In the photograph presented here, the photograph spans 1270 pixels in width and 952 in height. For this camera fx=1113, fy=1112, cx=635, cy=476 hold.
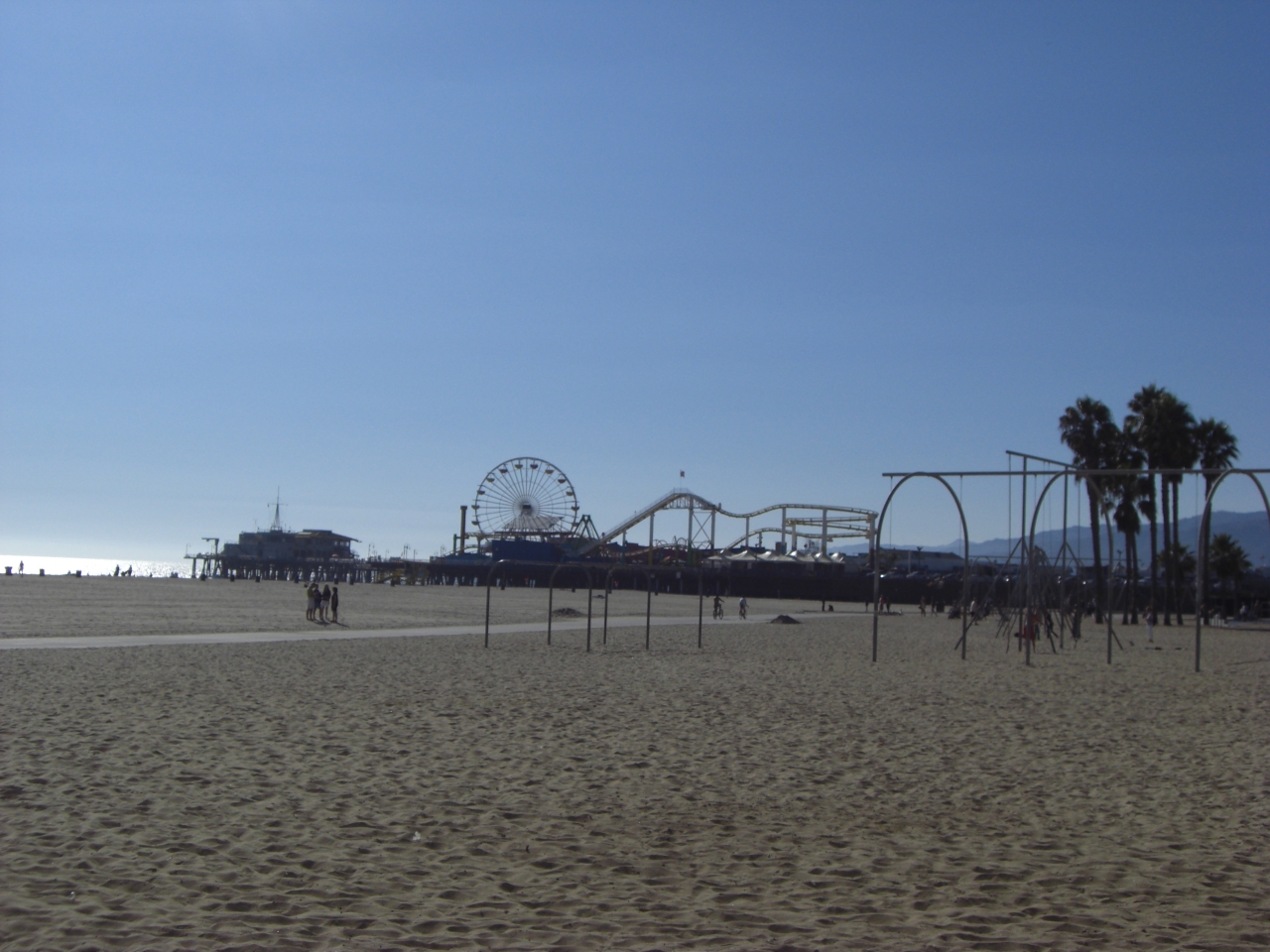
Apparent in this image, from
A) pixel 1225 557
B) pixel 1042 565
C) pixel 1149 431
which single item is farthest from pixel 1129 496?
pixel 1225 557

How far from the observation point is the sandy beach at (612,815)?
491 cm

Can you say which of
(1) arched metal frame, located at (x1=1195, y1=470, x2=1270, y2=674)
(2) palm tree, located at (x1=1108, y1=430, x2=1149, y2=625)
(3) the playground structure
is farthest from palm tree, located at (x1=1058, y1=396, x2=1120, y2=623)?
(1) arched metal frame, located at (x1=1195, y1=470, x2=1270, y2=674)

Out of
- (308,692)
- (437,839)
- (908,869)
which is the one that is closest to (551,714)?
(308,692)

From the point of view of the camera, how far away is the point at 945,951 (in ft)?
15.1

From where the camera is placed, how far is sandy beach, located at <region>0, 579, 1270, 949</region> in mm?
4914

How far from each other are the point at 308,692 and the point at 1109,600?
59.2 feet

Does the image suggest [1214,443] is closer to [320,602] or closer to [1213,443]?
[1213,443]

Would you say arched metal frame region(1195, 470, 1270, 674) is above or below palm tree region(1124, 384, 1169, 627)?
below

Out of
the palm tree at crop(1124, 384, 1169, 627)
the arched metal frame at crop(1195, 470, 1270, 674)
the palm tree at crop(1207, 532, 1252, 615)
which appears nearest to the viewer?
the arched metal frame at crop(1195, 470, 1270, 674)

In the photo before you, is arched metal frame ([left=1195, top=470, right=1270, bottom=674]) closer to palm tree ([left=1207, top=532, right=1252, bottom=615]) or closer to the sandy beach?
the sandy beach

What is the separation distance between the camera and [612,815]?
7.04m

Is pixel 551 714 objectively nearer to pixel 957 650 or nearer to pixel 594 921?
pixel 594 921

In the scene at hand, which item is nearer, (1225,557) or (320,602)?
(320,602)

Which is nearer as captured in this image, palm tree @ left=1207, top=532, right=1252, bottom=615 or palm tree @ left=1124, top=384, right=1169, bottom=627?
palm tree @ left=1124, top=384, right=1169, bottom=627
